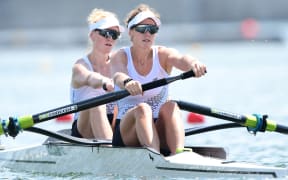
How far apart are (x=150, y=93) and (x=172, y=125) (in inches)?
18.7

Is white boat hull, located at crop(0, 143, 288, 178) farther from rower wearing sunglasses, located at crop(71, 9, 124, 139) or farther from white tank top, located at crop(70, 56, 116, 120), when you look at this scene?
white tank top, located at crop(70, 56, 116, 120)

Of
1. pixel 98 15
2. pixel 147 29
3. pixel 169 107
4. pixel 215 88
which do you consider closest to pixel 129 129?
pixel 169 107

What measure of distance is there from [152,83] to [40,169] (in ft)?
5.81

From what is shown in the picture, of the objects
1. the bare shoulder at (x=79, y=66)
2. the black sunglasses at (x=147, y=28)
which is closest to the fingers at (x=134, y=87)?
the black sunglasses at (x=147, y=28)

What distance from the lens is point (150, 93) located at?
8719mm

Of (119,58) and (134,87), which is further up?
(119,58)

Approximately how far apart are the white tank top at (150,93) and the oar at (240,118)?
21 cm

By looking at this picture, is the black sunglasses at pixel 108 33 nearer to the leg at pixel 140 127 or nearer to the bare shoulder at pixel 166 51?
the bare shoulder at pixel 166 51

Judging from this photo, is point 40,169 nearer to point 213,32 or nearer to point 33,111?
point 33,111

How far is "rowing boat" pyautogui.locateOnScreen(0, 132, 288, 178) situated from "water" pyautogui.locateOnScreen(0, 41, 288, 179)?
0.16m

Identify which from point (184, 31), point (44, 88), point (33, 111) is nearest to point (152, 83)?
point (33, 111)

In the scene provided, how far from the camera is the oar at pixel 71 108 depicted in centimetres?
834

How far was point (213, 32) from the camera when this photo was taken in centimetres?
3725

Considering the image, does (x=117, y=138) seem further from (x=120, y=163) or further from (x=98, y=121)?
(x=98, y=121)
